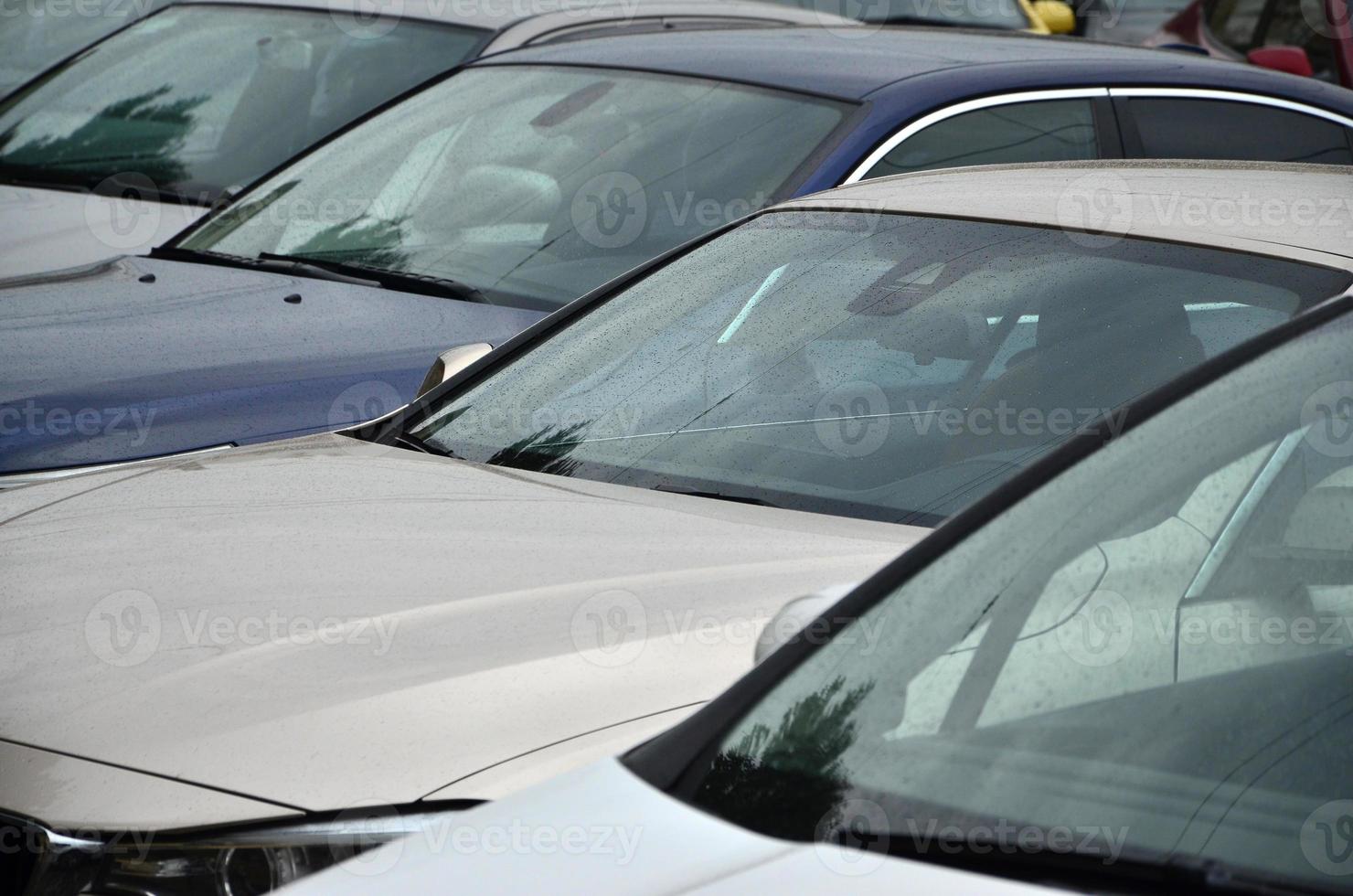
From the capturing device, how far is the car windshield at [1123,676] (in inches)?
58.2

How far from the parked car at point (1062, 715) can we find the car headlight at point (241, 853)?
0.14 m

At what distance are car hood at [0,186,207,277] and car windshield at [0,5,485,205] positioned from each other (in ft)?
0.35

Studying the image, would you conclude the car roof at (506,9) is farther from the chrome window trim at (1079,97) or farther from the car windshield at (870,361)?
the car windshield at (870,361)

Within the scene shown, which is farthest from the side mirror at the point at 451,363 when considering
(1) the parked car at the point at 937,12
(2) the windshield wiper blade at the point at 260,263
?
(1) the parked car at the point at 937,12

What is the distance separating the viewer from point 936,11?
8453 mm

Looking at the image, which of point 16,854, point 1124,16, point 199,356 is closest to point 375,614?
point 16,854

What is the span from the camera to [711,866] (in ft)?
4.68

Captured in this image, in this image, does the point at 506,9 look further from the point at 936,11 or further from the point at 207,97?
the point at 936,11

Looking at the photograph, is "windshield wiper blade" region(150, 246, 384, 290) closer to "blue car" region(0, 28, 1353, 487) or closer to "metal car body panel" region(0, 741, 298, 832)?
"blue car" region(0, 28, 1353, 487)

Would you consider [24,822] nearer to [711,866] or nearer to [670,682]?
[670,682]

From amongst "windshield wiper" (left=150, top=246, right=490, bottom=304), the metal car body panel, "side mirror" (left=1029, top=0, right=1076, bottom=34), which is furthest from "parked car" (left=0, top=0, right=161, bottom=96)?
the metal car body panel

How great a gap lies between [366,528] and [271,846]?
71 centimetres

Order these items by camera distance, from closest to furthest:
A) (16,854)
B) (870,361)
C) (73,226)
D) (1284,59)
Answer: (16,854)
(870,361)
(73,226)
(1284,59)

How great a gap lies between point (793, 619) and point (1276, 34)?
788cm
